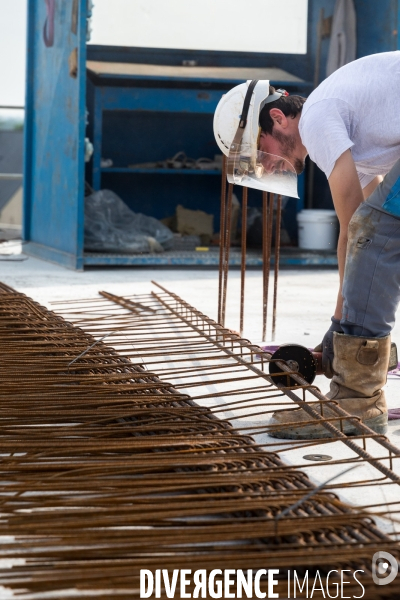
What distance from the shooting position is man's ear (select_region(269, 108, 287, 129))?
2.96 metres

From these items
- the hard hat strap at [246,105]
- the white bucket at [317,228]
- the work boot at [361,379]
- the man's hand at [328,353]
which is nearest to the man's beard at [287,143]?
the hard hat strap at [246,105]

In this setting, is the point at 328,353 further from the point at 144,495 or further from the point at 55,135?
the point at 55,135

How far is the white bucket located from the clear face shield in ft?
14.8

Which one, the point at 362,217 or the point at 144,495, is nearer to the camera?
the point at 144,495

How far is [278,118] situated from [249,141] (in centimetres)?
15

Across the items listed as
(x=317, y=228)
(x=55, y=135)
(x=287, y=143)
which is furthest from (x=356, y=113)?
(x=317, y=228)

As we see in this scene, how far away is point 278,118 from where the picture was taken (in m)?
2.97

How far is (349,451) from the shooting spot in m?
2.34

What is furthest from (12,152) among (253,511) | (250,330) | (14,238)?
(253,511)

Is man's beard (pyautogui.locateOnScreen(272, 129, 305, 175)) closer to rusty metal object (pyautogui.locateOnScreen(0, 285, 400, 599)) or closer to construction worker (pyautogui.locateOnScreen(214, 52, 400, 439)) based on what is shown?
construction worker (pyautogui.locateOnScreen(214, 52, 400, 439))

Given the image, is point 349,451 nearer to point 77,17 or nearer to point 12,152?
point 77,17

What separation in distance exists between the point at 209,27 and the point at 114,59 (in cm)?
101

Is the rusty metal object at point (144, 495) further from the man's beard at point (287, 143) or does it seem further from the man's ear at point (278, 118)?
the man's ear at point (278, 118)

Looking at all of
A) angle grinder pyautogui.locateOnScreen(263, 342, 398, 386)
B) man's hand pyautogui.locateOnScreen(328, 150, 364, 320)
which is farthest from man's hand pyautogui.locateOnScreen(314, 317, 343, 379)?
man's hand pyautogui.locateOnScreen(328, 150, 364, 320)
